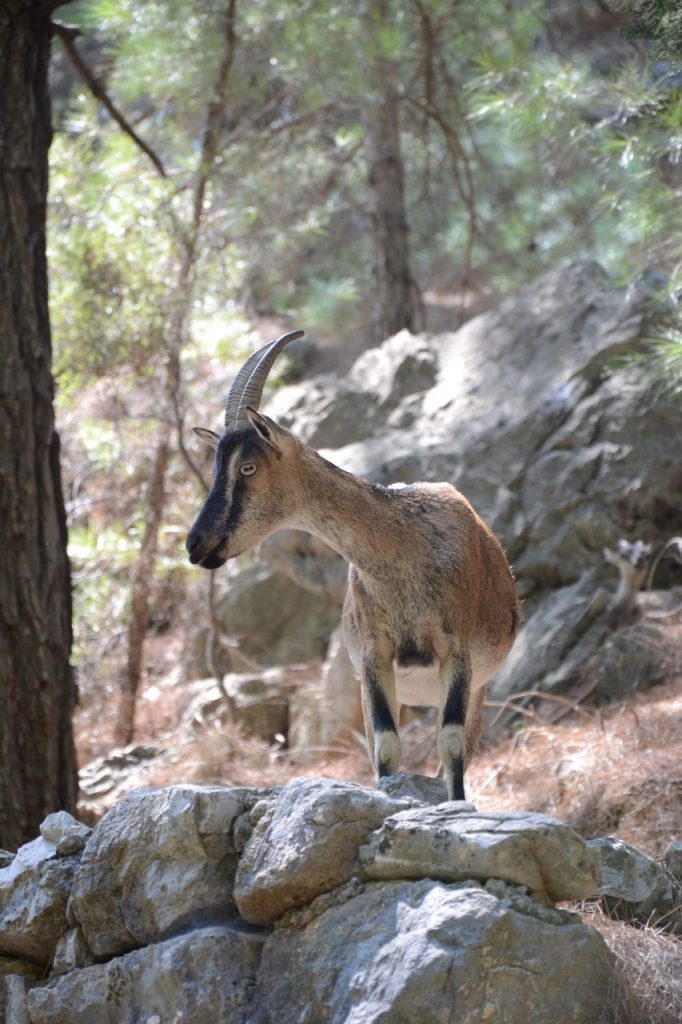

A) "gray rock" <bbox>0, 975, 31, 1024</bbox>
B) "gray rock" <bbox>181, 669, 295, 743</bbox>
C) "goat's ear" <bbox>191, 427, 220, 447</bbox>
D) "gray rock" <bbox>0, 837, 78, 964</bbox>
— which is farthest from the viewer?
"gray rock" <bbox>181, 669, 295, 743</bbox>

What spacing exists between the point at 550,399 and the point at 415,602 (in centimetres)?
518

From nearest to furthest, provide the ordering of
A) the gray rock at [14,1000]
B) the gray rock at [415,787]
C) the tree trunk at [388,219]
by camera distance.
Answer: the gray rock at [14,1000] → the gray rock at [415,787] → the tree trunk at [388,219]

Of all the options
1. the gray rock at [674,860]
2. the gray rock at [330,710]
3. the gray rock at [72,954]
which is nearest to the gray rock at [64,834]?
the gray rock at [72,954]

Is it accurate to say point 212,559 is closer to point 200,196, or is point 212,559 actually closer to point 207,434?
point 207,434

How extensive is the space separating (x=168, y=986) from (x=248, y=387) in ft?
8.88

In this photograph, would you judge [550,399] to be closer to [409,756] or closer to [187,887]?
[409,756]

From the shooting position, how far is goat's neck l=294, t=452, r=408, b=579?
605 cm

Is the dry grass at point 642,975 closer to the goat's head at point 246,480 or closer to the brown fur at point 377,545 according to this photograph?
the brown fur at point 377,545

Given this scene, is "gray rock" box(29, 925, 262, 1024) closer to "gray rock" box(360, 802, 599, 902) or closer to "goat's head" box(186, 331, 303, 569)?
"gray rock" box(360, 802, 599, 902)

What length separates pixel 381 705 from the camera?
5949mm

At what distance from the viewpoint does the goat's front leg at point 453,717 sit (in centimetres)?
571

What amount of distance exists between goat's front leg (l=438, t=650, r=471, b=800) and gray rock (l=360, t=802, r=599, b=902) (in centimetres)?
130

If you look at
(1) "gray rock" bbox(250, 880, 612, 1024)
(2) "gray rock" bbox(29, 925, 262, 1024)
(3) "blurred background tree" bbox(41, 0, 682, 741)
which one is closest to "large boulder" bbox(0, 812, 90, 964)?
(2) "gray rock" bbox(29, 925, 262, 1024)

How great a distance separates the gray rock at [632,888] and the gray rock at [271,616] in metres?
8.07
